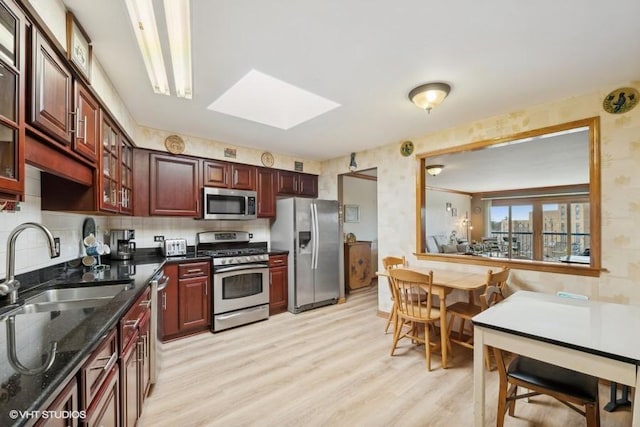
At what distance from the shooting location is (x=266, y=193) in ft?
14.0

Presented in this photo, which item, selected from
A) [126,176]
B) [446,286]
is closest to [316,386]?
[446,286]

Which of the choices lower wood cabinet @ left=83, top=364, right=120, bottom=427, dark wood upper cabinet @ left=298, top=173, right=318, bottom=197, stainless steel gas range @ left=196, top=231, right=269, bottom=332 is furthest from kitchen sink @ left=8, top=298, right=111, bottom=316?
dark wood upper cabinet @ left=298, top=173, right=318, bottom=197

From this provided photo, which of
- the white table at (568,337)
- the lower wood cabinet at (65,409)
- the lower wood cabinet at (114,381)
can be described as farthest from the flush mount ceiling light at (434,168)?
the lower wood cabinet at (65,409)

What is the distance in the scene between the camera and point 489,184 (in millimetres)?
7223

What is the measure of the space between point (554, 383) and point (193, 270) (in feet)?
10.5

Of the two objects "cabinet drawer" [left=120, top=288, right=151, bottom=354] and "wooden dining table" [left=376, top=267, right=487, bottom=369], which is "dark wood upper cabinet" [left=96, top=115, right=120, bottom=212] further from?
"wooden dining table" [left=376, top=267, right=487, bottom=369]

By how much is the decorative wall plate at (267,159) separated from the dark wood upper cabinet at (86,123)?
240cm

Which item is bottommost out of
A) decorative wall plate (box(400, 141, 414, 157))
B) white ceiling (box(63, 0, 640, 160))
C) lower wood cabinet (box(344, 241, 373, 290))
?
lower wood cabinet (box(344, 241, 373, 290))

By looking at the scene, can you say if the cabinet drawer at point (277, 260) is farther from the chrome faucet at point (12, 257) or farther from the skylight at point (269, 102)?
the chrome faucet at point (12, 257)

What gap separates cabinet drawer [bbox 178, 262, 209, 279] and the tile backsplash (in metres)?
0.65

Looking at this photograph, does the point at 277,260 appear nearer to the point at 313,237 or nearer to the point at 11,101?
the point at 313,237

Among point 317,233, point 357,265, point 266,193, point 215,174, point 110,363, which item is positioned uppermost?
point 215,174

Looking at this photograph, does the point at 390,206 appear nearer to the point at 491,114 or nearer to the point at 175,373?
the point at 491,114

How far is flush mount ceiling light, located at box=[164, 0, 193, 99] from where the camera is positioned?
1471 millimetres
